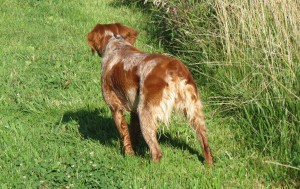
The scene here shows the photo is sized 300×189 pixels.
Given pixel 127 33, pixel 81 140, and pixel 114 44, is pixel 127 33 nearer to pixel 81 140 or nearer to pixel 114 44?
pixel 114 44

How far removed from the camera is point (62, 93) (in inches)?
274

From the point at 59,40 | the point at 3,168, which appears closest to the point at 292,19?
the point at 3,168

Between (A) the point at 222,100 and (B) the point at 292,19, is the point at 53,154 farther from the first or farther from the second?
(B) the point at 292,19

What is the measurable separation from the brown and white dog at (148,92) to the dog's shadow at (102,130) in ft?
0.82

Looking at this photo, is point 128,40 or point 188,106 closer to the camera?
point 188,106

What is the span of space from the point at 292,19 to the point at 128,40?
Answer: 173 cm

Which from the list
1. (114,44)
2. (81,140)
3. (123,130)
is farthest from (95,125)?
(114,44)

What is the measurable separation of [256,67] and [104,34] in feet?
5.45

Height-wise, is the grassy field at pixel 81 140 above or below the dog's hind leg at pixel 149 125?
below

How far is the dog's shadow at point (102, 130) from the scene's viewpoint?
5.43 meters

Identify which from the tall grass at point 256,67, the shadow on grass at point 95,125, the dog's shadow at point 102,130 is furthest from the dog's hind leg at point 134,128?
the tall grass at point 256,67

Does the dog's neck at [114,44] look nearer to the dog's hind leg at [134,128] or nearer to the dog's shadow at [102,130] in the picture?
the dog's hind leg at [134,128]

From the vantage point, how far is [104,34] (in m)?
5.82

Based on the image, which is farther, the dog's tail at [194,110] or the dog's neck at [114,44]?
the dog's neck at [114,44]
